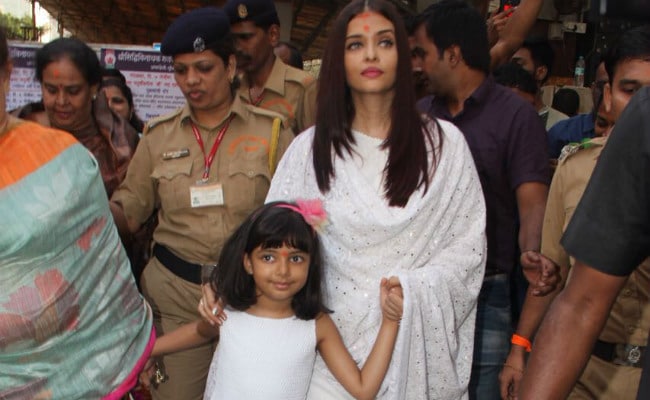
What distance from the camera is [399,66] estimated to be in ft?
9.04

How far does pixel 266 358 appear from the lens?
2.58 metres

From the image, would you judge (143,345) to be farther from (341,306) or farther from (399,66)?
(399,66)

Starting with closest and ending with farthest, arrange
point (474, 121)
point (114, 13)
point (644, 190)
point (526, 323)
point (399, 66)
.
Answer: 1. point (644, 190)
2. point (399, 66)
3. point (526, 323)
4. point (474, 121)
5. point (114, 13)

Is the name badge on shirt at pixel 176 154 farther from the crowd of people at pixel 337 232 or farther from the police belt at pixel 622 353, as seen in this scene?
the police belt at pixel 622 353

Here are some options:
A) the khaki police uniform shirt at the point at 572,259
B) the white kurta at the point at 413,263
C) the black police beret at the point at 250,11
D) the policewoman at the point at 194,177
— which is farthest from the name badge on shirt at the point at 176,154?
the khaki police uniform shirt at the point at 572,259

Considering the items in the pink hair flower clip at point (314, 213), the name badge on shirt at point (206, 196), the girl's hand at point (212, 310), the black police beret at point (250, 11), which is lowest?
the girl's hand at point (212, 310)

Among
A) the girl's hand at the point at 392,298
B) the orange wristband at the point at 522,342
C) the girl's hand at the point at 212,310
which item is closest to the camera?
the girl's hand at the point at 392,298

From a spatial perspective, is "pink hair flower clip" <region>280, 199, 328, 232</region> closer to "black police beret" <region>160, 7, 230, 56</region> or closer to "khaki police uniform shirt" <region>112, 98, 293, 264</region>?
"khaki police uniform shirt" <region>112, 98, 293, 264</region>

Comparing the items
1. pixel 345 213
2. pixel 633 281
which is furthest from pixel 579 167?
pixel 345 213

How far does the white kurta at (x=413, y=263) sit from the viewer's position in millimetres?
2543

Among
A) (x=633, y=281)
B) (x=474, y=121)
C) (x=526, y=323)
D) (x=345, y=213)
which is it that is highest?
(x=474, y=121)

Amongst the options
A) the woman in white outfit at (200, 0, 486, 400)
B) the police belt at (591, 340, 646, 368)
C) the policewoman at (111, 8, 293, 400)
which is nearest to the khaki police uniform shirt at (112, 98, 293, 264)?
the policewoman at (111, 8, 293, 400)

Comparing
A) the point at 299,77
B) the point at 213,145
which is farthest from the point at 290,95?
the point at 213,145

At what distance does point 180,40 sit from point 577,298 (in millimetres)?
2339
